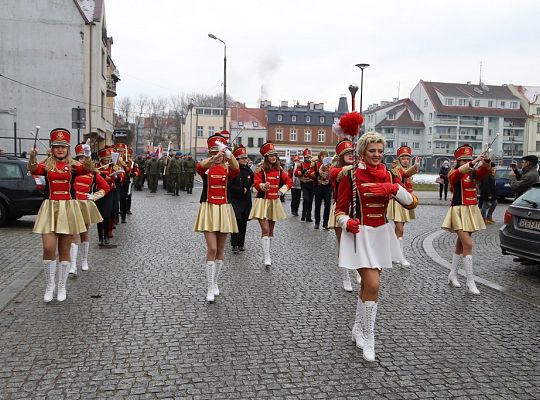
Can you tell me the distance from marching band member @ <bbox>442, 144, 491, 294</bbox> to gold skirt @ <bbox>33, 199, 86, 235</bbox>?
16.5ft

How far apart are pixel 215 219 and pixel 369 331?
276cm

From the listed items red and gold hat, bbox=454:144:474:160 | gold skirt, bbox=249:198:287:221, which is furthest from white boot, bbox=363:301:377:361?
gold skirt, bbox=249:198:287:221

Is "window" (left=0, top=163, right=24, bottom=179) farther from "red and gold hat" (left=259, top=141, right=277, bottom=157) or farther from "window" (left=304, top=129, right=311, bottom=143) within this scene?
"window" (left=304, top=129, right=311, bottom=143)

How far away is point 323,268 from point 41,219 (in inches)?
176

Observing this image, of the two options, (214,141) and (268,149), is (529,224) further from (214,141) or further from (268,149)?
(214,141)

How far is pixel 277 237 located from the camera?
42.8ft

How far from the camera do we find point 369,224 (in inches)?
203

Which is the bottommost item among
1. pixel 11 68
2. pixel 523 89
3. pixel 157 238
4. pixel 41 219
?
pixel 157 238

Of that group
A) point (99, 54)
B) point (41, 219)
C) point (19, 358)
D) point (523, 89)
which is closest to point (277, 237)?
point (41, 219)

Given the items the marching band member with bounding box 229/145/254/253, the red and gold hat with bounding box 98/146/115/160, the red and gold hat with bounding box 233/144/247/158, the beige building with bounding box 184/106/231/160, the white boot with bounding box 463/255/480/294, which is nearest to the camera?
the white boot with bounding box 463/255/480/294

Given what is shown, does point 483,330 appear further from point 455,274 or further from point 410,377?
point 455,274

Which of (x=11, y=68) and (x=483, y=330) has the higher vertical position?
→ (x=11, y=68)

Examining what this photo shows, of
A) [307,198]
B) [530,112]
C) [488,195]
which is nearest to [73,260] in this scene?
[307,198]

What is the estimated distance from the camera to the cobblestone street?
14.5ft
